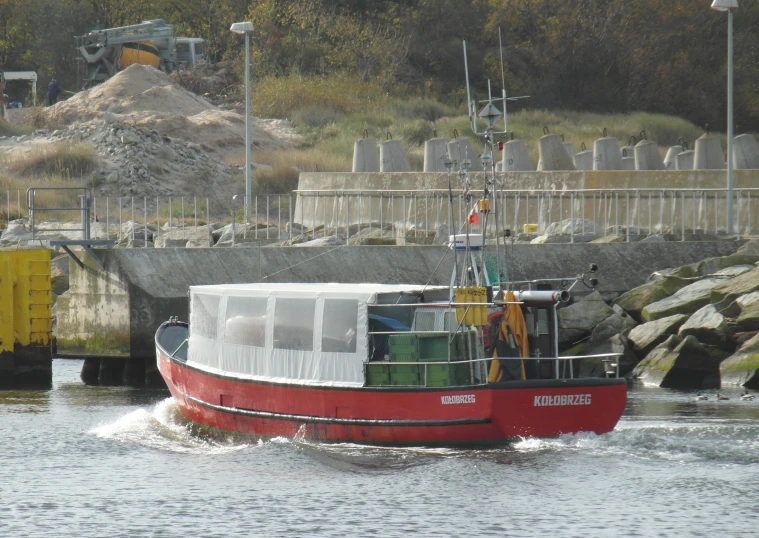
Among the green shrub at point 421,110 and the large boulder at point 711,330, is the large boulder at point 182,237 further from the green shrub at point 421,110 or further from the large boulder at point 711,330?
the green shrub at point 421,110

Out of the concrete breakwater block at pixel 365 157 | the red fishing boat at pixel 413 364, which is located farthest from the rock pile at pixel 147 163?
the red fishing boat at pixel 413 364

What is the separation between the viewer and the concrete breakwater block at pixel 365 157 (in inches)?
1547

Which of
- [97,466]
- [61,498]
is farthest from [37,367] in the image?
[61,498]

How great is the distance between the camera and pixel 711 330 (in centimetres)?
2739

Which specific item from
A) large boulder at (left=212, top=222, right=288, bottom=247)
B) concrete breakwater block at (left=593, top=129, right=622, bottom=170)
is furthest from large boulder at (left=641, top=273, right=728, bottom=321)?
large boulder at (left=212, top=222, right=288, bottom=247)

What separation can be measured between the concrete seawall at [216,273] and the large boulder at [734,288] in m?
2.65

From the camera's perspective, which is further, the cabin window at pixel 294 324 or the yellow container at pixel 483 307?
the cabin window at pixel 294 324

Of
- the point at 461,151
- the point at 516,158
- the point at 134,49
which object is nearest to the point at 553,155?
the point at 516,158

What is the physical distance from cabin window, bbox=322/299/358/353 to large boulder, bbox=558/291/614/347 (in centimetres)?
994

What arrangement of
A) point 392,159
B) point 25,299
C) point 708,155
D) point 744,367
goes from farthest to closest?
point 392,159
point 708,155
point 25,299
point 744,367

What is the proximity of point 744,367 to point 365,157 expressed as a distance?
15616mm

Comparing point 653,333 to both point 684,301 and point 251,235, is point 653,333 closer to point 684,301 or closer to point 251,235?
point 684,301

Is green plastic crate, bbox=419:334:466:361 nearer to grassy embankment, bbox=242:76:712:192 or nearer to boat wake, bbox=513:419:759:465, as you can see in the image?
boat wake, bbox=513:419:759:465

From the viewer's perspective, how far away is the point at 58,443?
21.7 meters
